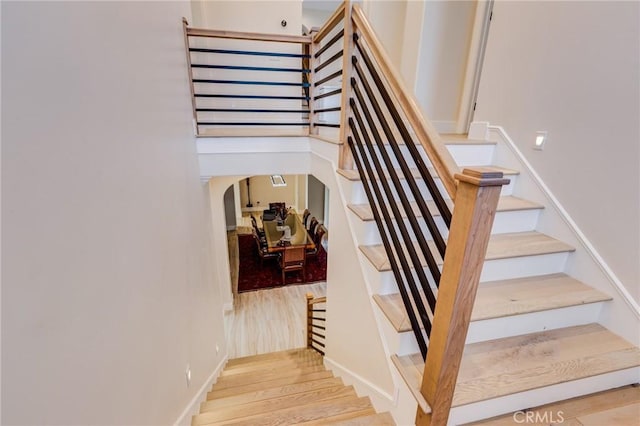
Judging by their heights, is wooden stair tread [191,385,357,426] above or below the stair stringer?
below

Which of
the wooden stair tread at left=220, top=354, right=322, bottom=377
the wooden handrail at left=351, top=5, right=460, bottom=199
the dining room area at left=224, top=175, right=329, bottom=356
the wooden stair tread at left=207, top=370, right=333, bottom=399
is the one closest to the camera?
the wooden handrail at left=351, top=5, right=460, bottom=199

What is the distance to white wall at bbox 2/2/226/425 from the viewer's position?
27.6 inches

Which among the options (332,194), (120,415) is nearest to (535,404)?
(332,194)

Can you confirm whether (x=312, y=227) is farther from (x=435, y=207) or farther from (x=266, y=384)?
(x=435, y=207)

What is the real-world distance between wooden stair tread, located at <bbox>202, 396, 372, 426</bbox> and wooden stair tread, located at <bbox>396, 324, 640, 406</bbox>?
579mm

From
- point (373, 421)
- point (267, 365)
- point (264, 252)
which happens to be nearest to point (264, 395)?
point (373, 421)

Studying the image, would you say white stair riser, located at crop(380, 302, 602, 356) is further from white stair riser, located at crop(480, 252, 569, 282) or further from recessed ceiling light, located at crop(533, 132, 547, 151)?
recessed ceiling light, located at crop(533, 132, 547, 151)

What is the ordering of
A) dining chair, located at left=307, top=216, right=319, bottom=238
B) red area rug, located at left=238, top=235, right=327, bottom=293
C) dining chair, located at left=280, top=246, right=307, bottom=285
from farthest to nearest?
1. dining chair, located at left=307, top=216, right=319, bottom=238
2. red area rug, located at left=238, top=235, right=327, bottom=293
3. dining chair, located at left=280, top=246, right=307, bottom=285

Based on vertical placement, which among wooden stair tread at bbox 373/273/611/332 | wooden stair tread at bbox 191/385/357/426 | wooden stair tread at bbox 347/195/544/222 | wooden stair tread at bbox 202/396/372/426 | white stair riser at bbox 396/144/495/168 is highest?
white stair riser at bbox 396/144/495/168

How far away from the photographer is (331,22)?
2006 millimetres

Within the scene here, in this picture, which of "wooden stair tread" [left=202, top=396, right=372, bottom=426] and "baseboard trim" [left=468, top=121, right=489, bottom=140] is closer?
"wooden stair tread" [left=202, top=396, right=372, bottom=426]

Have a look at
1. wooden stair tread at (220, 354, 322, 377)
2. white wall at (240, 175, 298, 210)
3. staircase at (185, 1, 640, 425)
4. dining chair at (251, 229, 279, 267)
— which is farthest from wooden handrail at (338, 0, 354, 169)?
white wall at (240, 175, 298, 210)

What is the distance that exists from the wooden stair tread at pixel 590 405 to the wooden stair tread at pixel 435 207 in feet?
3.20

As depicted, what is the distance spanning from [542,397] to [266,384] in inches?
79.6
